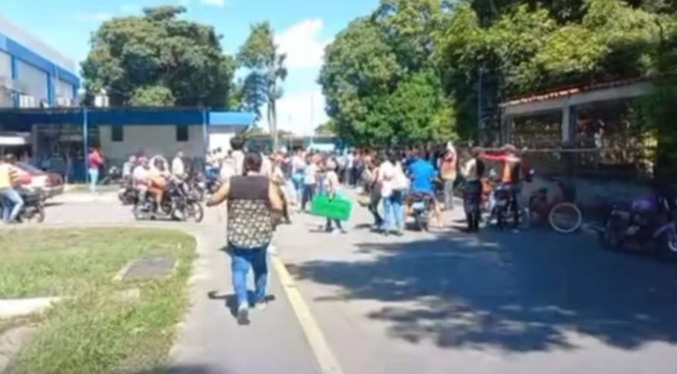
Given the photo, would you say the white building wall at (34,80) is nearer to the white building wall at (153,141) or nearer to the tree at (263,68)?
the white building wall at (153,141)

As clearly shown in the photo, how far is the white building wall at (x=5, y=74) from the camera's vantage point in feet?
168

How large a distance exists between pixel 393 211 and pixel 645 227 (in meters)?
5.38

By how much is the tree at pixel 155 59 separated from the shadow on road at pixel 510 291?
154 ft

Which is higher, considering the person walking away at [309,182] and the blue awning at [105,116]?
the blue awning at [105,116]

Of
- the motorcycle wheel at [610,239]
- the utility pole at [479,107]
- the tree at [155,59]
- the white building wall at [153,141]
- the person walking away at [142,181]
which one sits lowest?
the motorcycle wheel at [610,239]

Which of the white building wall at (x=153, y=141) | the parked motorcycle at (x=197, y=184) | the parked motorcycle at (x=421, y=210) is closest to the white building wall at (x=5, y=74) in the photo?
the white building wall at (x=153, y=141)

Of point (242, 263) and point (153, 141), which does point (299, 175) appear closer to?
point (242, 263)

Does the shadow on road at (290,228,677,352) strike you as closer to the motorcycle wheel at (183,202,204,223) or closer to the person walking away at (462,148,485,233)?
the person walking away at (462,148,485,233)

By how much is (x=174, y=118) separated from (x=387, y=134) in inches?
587

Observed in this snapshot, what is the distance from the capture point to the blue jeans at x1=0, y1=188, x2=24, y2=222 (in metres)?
23.7

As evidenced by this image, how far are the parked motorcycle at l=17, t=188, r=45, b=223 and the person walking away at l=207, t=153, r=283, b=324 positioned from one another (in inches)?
635

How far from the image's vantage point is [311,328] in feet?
30.8

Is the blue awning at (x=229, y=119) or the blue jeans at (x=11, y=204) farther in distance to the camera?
the blue awning at (x=229, y=119)

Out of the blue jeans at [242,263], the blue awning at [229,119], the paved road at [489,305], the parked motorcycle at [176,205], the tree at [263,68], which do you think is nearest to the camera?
the paved road at [489,305]
